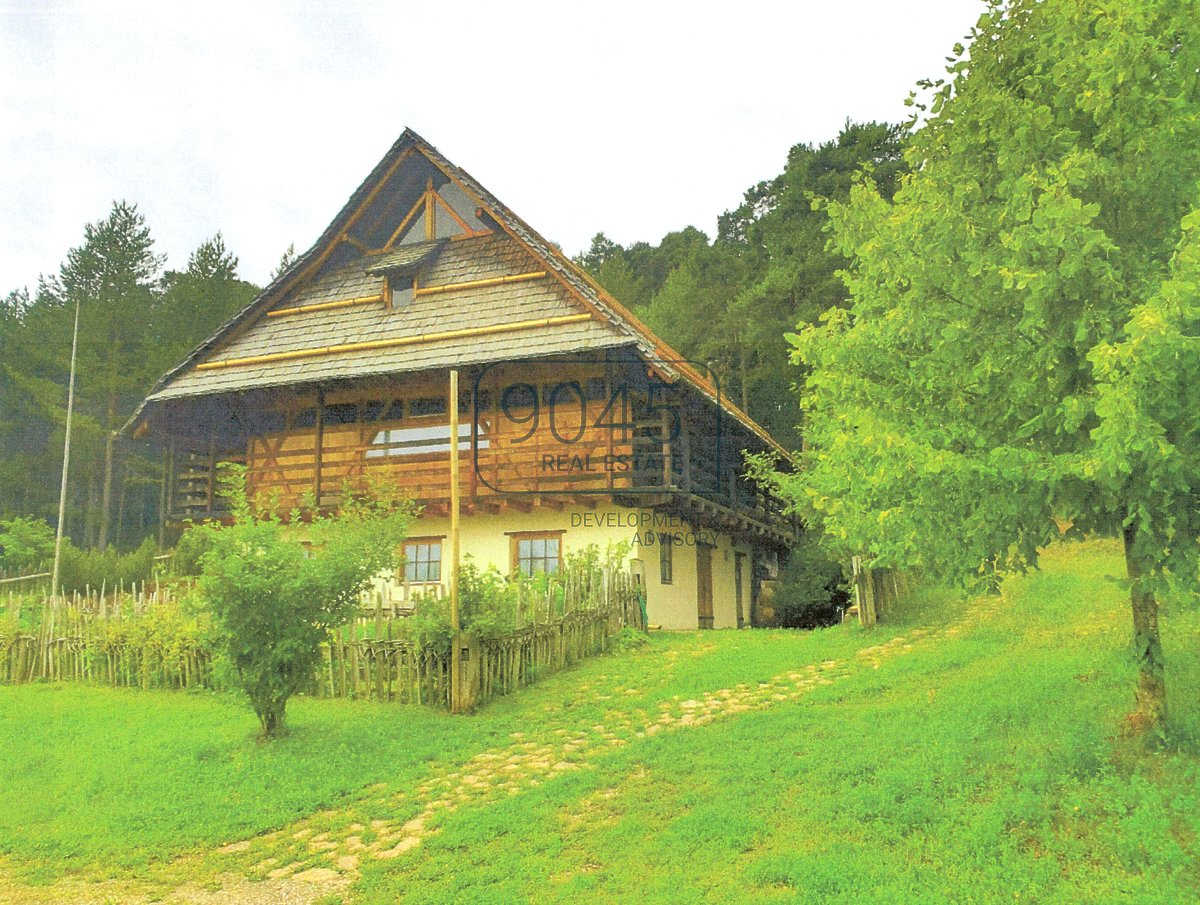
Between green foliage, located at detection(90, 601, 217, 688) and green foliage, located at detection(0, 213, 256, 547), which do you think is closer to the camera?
green foliage, located at detection(90, 601, 217, 688)

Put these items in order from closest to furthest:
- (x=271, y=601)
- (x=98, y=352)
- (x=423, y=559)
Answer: (x=271, y=601)
(x=423, y=559)
(x=98, y=352)

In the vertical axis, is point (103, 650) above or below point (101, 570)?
below

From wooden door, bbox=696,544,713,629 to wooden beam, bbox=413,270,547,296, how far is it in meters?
7.39

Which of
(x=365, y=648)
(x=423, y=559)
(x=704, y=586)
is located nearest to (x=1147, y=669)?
(x=365, y=648)

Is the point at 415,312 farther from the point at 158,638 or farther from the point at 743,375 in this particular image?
the point at 743,375

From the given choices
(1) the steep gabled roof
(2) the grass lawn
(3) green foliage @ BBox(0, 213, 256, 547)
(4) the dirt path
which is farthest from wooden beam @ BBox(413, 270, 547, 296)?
(3) green foliage @ BBox(0, 213, 256, 547)

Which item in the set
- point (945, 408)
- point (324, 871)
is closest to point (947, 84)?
point (945, 408)

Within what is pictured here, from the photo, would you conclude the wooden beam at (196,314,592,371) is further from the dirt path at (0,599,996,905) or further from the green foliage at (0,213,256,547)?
the green foliage at (0,213,256,547)

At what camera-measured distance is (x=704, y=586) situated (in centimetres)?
2300

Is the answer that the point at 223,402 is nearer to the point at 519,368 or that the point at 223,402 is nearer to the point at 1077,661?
the point at 519,368

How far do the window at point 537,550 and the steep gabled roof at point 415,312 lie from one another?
3.75 metres

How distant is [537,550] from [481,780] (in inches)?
406

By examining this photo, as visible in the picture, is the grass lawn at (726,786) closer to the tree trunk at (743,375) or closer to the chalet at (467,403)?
the chalet at (467,403)

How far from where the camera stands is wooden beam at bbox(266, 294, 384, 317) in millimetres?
22156
